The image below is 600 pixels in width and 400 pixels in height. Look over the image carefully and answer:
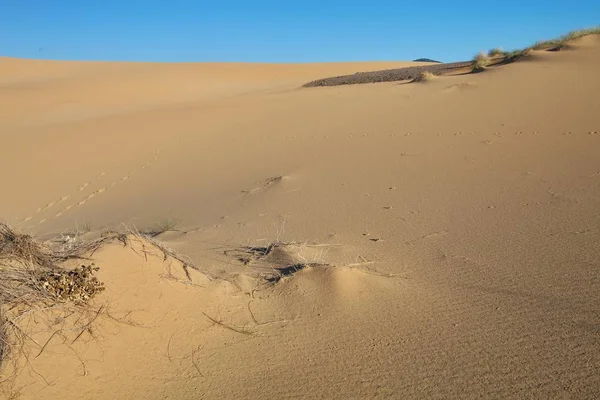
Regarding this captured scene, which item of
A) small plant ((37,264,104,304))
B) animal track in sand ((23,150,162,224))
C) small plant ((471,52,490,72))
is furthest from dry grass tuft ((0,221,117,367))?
small plant ((471,52,490,72))

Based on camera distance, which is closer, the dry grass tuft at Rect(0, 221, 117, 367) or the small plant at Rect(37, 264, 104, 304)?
the dry grass tuft at Rect(0, 221, 117, 367)

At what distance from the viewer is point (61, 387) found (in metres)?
2.42

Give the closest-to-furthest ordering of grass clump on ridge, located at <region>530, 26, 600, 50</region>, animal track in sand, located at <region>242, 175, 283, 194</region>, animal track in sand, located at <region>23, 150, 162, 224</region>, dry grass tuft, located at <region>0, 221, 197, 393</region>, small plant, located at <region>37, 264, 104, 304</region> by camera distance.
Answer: dry grass tuft, located at <region>0, 221, 197, 393</region> < small plant, located at <region>37, 264, 104, 304</region> < animal track in sand, located at <region>242, 175, 283, 194</region> < animal track in sand, located at <region>23, 150, 162, 224</region> < grass clump on ridge, located at <region>530, 26, 600, 50</region>

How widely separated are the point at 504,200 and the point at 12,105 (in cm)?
2039

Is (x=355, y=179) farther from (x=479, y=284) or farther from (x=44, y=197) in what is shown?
(x=44, y=197)

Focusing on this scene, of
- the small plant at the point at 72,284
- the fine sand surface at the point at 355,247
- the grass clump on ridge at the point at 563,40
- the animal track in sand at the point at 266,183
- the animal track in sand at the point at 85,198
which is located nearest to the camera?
the fine sand surface at the point at 355,247

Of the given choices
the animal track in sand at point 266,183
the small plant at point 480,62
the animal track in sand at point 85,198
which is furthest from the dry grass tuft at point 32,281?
the small plant at point 480,62

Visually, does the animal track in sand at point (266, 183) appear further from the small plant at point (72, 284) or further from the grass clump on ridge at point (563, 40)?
the grass clump on ridge at point (563, 40)

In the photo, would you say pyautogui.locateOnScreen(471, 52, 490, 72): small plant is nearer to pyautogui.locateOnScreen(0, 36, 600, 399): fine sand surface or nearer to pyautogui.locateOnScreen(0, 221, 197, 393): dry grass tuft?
pyautogui.locateOnScreen(0, 36, 600, 399): fine sand surface

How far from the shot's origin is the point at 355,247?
4.42 meters

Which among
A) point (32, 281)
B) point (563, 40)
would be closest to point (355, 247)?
point (32, 281)

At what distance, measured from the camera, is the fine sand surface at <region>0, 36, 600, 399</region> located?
2588 mm

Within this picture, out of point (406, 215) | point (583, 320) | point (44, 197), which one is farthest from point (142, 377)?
point (44, 197)

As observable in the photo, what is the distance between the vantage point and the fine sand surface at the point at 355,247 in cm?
259
